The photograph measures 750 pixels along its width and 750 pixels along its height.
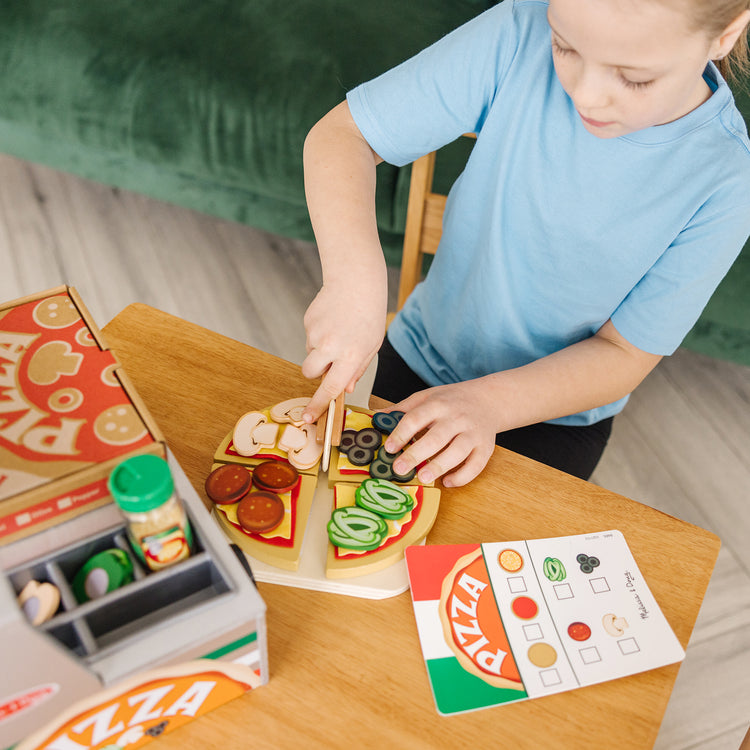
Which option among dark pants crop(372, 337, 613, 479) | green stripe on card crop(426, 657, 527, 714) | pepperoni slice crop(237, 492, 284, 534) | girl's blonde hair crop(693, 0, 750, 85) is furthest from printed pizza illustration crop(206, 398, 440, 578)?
girl's blonde hair crop(693, 0, 750, 85)

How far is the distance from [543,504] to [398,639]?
21cm

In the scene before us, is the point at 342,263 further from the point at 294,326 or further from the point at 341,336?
the point at 294,326

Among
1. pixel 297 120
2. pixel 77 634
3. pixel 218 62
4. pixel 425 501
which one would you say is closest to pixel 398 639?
pixel 425 501

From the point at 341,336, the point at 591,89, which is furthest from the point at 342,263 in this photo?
the point at 591,89

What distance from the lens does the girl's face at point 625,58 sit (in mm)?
535

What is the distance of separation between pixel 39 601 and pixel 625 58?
24.1 inches

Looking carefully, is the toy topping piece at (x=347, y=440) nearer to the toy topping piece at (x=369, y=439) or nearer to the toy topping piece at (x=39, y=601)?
the toy topping piece at (x=369, y=439)

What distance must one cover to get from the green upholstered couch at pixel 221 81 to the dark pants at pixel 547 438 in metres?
0.61

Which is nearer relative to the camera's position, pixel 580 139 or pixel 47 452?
pixel 47 452

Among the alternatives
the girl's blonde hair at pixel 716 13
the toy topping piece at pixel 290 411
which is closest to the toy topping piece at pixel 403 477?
the toy topping piece at pixel 290 411

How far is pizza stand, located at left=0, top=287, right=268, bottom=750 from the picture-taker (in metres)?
0.43

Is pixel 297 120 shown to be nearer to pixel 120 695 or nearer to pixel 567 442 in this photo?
pixel 567 442

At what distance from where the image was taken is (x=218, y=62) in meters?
1.57

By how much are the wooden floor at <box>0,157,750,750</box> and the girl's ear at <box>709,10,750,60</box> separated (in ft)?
3.48
